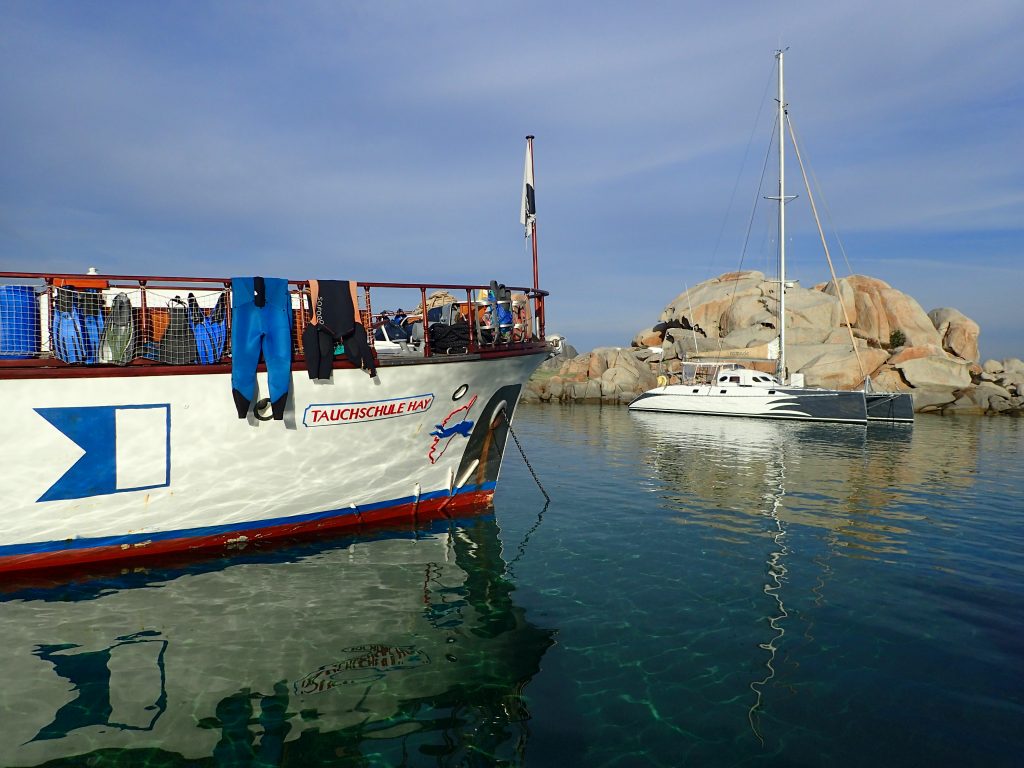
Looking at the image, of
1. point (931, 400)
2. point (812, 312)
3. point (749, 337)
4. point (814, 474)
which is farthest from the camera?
point (812, 312)

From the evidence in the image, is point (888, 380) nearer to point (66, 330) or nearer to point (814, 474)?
point (814, 474)

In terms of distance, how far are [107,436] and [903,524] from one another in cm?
1383

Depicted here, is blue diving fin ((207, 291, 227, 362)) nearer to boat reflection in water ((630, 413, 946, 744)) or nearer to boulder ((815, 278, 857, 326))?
boat reflection in water ((630, 413, 946, 744))

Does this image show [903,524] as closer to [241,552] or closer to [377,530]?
[377,530]

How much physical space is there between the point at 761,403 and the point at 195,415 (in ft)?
104

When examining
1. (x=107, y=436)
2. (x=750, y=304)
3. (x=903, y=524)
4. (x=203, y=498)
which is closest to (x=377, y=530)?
(x=203, y=498)

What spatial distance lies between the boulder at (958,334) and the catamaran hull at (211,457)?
57.2 metres

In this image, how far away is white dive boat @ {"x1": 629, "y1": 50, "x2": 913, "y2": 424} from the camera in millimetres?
32625

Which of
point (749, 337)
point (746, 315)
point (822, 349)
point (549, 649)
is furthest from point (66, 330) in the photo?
point (746, 315)

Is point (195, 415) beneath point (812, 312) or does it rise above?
beneath

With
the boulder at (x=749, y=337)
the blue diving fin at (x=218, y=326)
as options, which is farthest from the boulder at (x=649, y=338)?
the blue diving fin at (x=218, y=326)

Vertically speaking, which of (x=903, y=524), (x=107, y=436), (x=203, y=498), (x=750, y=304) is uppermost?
(x=750, y=304)

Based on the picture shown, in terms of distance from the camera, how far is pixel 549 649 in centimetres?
660

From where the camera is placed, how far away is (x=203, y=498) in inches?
375
